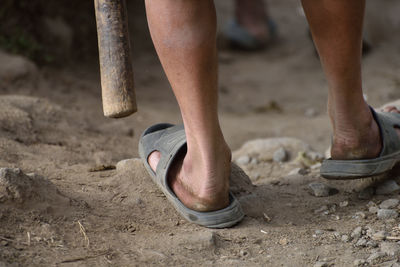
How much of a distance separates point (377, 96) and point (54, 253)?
3.33 metres

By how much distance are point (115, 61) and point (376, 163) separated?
0.99 m

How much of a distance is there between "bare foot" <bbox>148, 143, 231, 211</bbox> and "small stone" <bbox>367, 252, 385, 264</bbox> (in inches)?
19.0

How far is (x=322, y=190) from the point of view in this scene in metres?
2.16

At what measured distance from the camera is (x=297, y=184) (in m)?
2.28

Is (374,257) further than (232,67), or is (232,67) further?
(232,67)

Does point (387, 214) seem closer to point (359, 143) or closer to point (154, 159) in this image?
point (359, 143)

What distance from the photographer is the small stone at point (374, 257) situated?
1654mm

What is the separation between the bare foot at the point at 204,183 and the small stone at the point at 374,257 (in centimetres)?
48

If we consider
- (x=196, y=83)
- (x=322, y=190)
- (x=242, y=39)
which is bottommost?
(x=242, y=39)

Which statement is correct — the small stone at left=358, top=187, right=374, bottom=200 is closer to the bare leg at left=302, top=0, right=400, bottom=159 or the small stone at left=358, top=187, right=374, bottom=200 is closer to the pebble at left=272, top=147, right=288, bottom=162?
the bare leg at left=302, top=0, right=400, bottom=159

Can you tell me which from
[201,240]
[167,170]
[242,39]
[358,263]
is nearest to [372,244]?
[358,263]

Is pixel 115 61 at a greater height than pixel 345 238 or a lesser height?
greater

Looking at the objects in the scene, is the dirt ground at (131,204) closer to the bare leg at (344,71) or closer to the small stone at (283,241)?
the small stone at (283,241)

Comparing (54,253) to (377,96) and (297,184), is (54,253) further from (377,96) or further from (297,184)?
(377,96)
